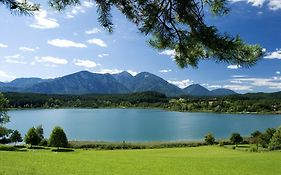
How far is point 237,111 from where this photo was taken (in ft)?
646

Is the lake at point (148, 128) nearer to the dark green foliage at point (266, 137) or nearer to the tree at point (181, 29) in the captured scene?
the dark green foliage at point (266, 137)

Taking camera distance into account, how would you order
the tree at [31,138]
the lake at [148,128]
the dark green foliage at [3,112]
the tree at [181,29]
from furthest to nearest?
the lake at [148,128], the tree at [31,138], the dark green foliage at [3,112], the tree at [181,29]

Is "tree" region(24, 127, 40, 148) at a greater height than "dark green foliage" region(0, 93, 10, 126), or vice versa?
"dark green foliage" region(0, 93, 10, 126)

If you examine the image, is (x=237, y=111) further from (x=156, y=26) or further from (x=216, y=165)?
(x=156, y=26)

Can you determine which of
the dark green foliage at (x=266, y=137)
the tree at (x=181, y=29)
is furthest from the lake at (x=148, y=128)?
the tree at (x=181, y=29)

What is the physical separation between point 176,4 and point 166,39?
28.8 inches

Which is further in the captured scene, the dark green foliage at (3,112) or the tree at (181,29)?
the dark green foliage at (3,112)

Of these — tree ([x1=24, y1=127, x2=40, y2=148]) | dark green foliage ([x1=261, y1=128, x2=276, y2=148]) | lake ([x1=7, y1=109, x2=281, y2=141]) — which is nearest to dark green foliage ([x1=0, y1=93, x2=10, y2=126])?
tree ([x1=24, y1=127, x2=40, y2=148])

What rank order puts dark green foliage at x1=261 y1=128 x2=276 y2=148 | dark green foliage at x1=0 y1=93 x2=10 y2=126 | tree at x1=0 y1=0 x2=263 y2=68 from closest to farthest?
tree at x1=0 y1=0 x2=263 y2=68, dark green foliage at x1=0 y1=93 x2=10 y2=126, dark green foliage at x1=261 y1=128 x2=276 y2=148

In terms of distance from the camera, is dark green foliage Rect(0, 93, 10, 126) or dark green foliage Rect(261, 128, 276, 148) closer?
dark green foliage Rect(0, 93, 10, 126)

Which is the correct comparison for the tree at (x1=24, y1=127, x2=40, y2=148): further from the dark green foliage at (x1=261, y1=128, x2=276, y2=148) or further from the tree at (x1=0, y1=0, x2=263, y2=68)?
the tree at (x1=0, y1=0, x2=263, y2=68)

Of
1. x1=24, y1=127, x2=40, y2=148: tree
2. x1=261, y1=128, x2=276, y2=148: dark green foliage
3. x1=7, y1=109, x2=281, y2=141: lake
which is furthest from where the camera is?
x1=7, y1=109, x2=281, y2=141: lake

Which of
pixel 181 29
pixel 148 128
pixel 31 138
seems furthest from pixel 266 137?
pixel 181 29

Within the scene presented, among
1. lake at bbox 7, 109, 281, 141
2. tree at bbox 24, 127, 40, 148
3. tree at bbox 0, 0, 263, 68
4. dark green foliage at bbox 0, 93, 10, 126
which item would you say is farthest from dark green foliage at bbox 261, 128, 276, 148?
tree at bbox 0, 0, 263, 68
